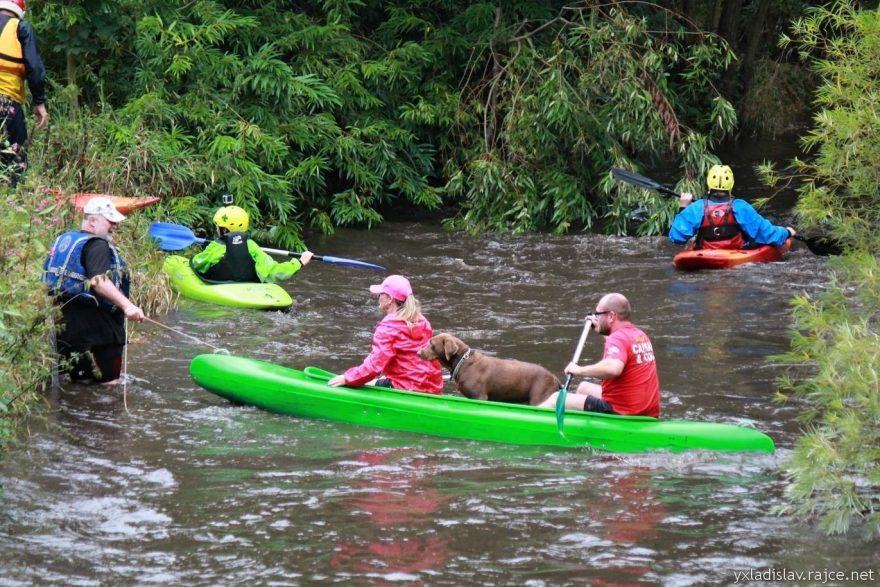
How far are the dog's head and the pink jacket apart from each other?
0.11m

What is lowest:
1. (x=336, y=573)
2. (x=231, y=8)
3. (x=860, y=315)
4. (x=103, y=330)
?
(x=336, y=573)

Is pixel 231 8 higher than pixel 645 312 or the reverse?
higher

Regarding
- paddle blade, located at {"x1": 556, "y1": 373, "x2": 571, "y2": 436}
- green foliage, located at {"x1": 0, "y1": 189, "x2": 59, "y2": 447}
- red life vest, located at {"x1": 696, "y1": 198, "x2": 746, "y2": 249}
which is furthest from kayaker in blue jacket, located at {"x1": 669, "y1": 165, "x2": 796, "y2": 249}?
green foliage, located at {"x1": 0, "y1": 189, "x2": 59, "y2": 447}

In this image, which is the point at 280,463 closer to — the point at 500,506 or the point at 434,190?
the point at 500,506

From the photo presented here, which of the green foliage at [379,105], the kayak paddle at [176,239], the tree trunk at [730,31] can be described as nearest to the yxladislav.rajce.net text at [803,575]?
the kayak paddle at [176,239]

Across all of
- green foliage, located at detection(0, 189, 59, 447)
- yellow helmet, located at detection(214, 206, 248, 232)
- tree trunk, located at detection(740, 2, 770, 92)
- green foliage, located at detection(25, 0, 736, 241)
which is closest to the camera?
green foliage, located at detection(0, 189, 59, 447)

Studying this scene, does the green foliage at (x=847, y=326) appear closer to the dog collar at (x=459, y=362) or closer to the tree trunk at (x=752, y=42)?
the dog collar at (x=459, y=362)

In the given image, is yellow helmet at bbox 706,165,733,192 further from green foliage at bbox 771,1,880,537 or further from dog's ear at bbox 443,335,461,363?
dog's ear at bbox 443,335,461,363

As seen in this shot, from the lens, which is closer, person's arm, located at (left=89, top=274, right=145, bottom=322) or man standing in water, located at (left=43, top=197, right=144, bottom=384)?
person's arm, located at (left=89, top=274, right=145, bottom=322)

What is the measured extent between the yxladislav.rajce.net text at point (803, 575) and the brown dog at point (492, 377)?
8.33 ft

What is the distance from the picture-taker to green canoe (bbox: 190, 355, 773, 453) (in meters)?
6.92

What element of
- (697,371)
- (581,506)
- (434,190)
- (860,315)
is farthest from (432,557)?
(434,190)

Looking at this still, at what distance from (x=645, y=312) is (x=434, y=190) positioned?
4449 millimetres

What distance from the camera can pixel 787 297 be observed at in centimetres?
1126
